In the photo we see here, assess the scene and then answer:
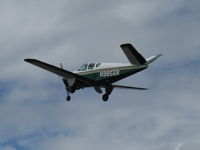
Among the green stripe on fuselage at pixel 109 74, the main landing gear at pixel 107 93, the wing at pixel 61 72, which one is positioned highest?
the wing at pixel 61 72

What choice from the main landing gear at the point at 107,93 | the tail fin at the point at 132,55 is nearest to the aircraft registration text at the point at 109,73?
the tail fin at the point at 132,55

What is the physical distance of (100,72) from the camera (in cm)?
6312

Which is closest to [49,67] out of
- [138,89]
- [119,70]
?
[119,70]

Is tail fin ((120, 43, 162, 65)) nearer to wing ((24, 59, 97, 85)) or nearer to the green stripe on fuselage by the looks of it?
the green stripe on fuselage

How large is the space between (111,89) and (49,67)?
745 centimetres

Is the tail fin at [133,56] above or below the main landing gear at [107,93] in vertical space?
above

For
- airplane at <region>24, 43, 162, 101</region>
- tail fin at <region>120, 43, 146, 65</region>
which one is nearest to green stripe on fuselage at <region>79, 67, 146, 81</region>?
airplane at <region>24, 43, 162, 101</region>

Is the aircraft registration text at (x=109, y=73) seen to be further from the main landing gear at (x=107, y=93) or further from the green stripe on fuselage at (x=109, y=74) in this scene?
the main landing gear at (x=107, y=93)

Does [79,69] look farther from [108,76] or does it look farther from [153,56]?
[153,56]

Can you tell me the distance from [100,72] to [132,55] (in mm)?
5631

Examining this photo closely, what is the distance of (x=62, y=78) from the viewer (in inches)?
2594

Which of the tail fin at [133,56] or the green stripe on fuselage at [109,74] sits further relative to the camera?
the green stripe on fuselage at [109,74]

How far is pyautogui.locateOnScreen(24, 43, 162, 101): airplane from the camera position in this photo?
196 ft

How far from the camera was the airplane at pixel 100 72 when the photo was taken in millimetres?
59656
